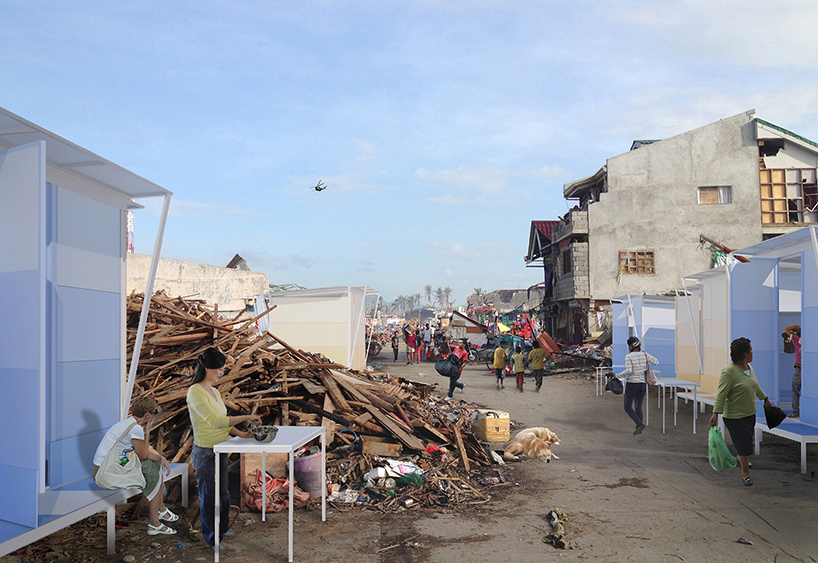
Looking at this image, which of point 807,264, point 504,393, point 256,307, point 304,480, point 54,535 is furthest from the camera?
point 256,307

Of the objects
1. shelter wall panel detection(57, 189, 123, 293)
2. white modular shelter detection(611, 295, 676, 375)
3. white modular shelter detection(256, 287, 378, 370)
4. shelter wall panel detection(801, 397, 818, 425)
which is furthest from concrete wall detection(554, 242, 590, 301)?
shelter wall panel detection(57, 189, 123, 293)

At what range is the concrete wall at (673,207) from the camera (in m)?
29.2

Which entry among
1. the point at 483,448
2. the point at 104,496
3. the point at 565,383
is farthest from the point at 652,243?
the point at 104,496

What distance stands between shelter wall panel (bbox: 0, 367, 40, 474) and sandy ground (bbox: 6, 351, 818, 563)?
1.27m

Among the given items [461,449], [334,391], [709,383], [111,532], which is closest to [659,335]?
[709,383]

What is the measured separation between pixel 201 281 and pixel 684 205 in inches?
957

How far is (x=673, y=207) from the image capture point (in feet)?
98.2

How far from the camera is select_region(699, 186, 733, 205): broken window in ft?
96.6

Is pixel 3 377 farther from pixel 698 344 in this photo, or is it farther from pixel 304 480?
pixel 698 344

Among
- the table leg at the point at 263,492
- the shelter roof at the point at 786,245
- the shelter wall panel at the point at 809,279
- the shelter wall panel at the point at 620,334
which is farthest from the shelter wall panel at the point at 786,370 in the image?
the table leg at the point at 263,492

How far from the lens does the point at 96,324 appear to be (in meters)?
5.52

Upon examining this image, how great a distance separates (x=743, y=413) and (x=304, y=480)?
18.3 ft

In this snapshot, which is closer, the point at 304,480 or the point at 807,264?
the point at 304,480

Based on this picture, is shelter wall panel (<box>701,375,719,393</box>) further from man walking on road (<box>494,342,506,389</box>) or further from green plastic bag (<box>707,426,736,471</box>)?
man walking on road (<box>494,342,506,389</box>)
